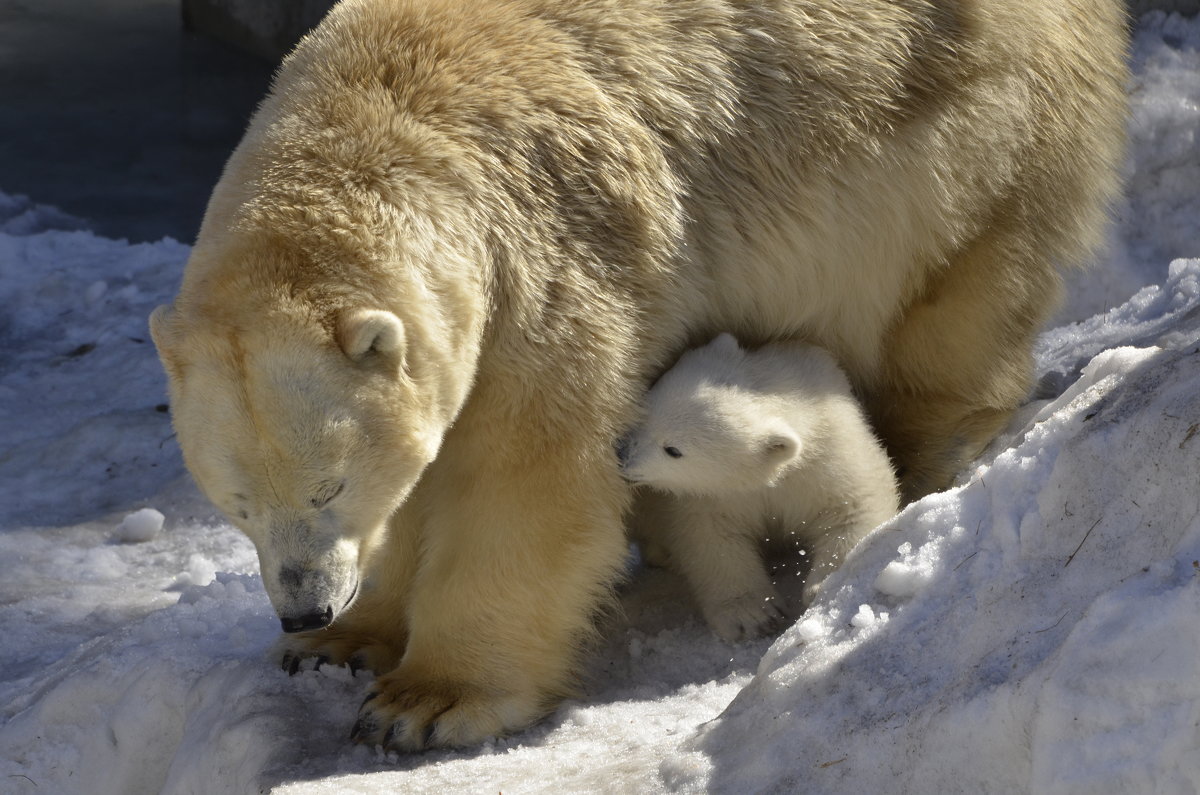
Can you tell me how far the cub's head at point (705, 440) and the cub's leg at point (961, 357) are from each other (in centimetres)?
75

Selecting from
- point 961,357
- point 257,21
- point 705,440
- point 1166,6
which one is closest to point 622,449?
point 705,440

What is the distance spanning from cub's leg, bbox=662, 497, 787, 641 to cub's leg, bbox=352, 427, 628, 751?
1.03 feet

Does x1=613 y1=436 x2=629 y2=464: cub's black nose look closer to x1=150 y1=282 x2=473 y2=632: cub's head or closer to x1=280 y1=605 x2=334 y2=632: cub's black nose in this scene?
x1=150 y1=282 x2=473 y2=632: cub's head

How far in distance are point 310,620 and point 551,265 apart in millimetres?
1016

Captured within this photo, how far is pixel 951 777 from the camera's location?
2219 mm

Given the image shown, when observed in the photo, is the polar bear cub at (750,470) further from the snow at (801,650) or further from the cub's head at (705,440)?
the snow at (801,650)

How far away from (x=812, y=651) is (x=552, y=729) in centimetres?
87

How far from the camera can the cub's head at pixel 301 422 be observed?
276 centimetres

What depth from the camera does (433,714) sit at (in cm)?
328

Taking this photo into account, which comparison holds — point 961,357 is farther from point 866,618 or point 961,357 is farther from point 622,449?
point 866,618

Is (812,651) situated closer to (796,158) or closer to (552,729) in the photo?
(552,729)

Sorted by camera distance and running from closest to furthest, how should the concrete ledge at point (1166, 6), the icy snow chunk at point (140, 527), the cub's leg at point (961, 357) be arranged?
the cub's leg at point (961, 357) → the icy snow chunk at point (140, 527) → the concrete ledge at point (1166, 6)

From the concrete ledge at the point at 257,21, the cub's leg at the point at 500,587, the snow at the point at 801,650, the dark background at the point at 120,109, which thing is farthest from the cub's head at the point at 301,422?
the concrete ledge at the point at 257,21

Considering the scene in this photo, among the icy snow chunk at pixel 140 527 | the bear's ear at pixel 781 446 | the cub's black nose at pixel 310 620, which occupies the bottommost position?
the icy snow chunk at pixel 140 527
